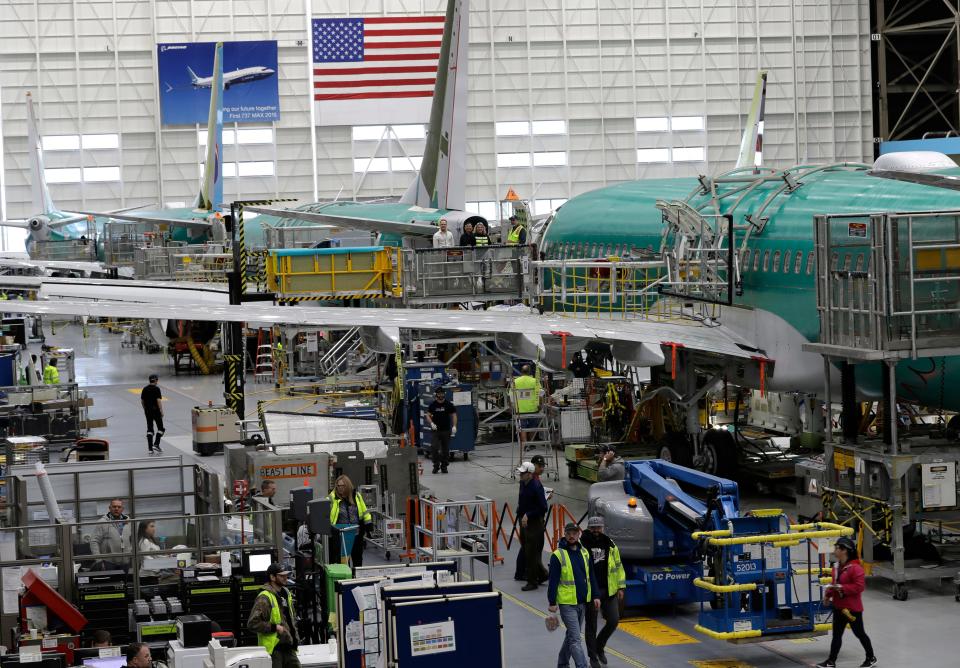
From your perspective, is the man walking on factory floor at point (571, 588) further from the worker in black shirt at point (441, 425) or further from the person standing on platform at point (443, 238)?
the person standing on platform at point (443, 238)

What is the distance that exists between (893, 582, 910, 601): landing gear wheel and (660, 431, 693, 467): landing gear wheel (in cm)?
731

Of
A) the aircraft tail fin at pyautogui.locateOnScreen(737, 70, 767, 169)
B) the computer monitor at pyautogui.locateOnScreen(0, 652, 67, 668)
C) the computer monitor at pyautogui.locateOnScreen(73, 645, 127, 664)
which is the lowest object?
the computer monitor at pyautogui.locateOnScreen(73, 645, 127, 664)

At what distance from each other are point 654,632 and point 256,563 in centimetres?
469

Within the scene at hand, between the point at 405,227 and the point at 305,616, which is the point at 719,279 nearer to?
the point at 305,616

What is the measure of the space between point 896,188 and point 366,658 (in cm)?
1153

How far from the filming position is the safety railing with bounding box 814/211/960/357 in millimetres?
16922

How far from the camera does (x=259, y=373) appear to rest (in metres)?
43.4

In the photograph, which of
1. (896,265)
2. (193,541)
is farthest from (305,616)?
(896,265)

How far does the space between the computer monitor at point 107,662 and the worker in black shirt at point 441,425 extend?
45.2 feet

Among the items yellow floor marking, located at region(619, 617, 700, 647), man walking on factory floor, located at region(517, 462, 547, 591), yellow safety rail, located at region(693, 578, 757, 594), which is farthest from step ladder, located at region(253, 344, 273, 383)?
yellow safety rail, located at region(693, 578, 757, 594)

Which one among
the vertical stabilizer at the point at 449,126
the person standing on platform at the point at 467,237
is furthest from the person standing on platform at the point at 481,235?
the vertical stabilizer at the point at 449,126

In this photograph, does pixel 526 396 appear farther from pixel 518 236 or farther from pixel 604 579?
pixel 604 579

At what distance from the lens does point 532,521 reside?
17.8 meters

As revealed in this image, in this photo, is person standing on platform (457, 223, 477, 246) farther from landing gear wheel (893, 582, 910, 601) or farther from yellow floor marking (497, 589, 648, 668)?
landing gear wheel (893, 582, 910, 601)
